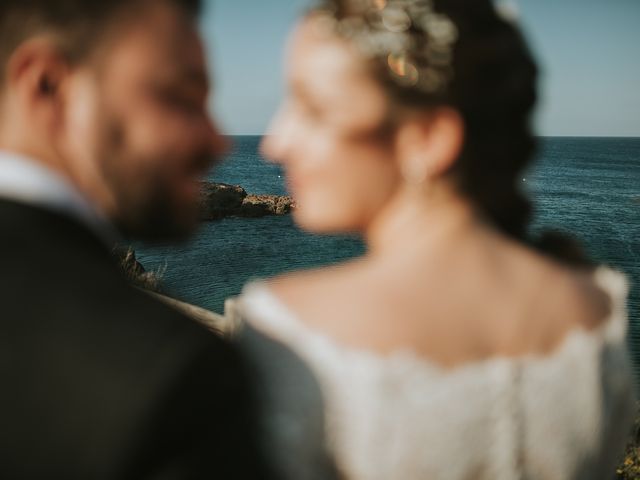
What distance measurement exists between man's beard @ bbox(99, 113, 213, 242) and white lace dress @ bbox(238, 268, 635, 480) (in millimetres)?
290

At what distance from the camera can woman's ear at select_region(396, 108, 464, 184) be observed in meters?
1.66

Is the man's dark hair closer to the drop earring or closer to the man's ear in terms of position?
the man's ear

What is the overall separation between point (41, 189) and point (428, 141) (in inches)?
38.3

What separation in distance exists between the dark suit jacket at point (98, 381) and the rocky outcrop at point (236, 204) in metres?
52.7

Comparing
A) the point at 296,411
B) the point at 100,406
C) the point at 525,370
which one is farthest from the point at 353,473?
the point at 100,406

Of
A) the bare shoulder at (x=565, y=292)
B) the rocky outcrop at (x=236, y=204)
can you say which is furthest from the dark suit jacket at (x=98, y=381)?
the rocky outcrop at (x=236, y=204)

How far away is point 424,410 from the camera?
162cm

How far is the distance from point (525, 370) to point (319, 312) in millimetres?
598

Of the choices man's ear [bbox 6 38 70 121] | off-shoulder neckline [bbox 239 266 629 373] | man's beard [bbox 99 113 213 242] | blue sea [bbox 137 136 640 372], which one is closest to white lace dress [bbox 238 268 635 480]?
off-shoulder neckline [bbox 239 266 629 373]

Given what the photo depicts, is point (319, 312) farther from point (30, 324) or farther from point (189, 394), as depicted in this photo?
point (30, 324)

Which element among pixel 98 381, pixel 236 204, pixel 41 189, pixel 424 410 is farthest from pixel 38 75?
pixel 236 204

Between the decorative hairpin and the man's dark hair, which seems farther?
the decorative hairpin

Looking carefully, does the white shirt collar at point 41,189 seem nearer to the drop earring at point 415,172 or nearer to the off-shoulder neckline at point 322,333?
the off-shoulder neckline at point 322,333

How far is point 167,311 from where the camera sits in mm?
1164
